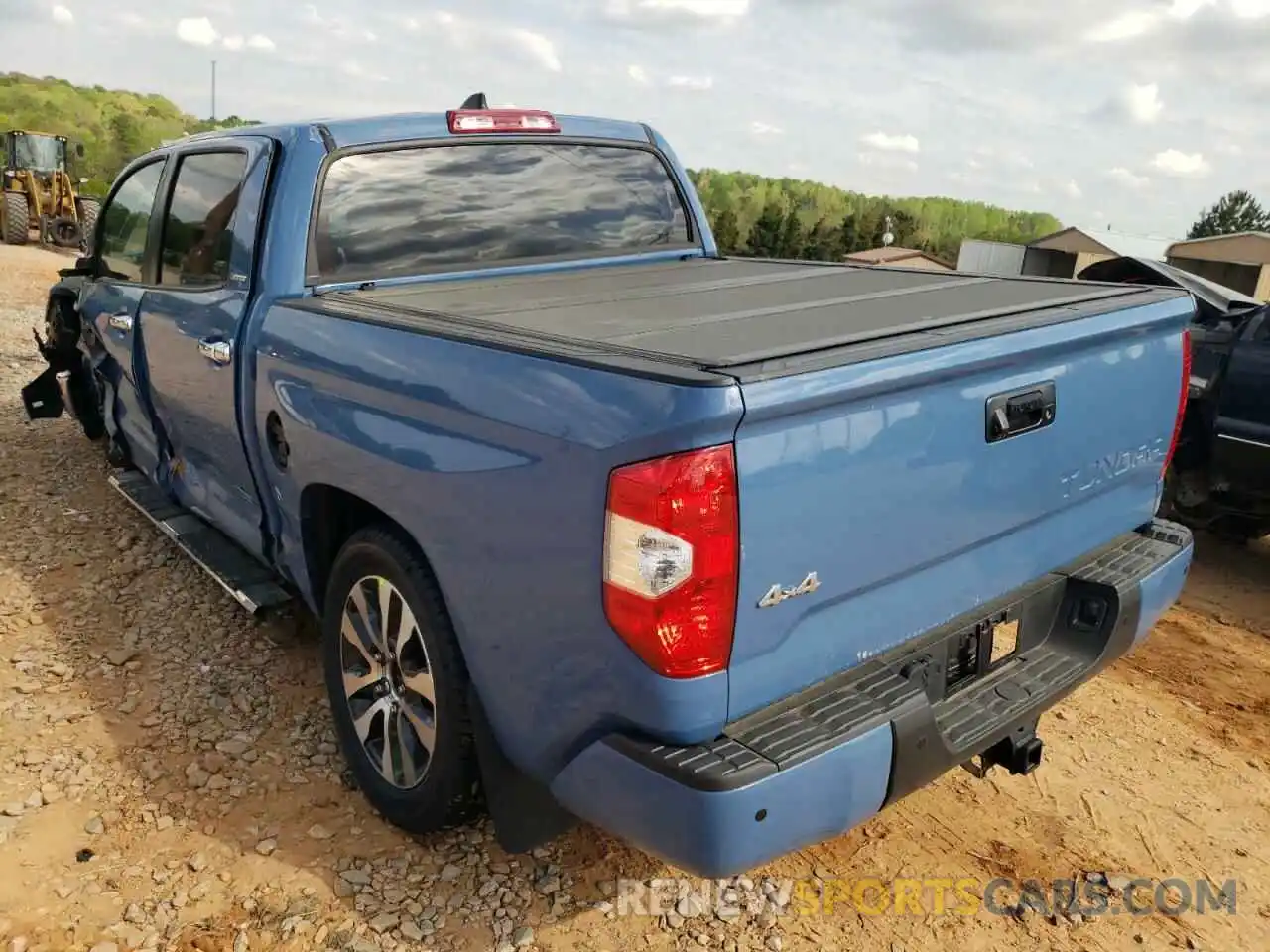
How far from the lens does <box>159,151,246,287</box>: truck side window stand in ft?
11.5

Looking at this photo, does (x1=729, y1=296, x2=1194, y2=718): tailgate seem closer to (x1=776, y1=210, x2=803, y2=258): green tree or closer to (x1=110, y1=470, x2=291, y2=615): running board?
(x1=110, y1=470, x2=291, y2=615): running board

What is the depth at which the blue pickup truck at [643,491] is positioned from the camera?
1905 mm

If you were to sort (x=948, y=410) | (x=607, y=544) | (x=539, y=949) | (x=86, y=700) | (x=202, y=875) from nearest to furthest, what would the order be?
(x=607, y=544)
(x=948, y=410)
(x=539, y=949)
(x=202, y=875)
(x=86, y=700)

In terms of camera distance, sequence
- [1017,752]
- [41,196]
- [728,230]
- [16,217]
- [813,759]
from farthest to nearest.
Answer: [728,230] → [41,196] → [16,217] → [1017,752] → [813,759]

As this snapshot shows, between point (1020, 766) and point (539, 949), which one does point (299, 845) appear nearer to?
point (539, 949)

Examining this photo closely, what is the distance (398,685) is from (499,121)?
90.2 inches

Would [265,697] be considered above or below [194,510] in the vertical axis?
below

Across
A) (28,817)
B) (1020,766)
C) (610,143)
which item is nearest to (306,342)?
(28,817)

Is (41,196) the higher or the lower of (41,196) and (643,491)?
the higher

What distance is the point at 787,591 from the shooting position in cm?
198

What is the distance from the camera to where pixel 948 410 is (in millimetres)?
2184

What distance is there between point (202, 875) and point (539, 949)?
0.97m

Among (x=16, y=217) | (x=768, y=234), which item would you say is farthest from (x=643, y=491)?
(x=768, y=234)

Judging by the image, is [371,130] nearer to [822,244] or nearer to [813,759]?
[813,759]
